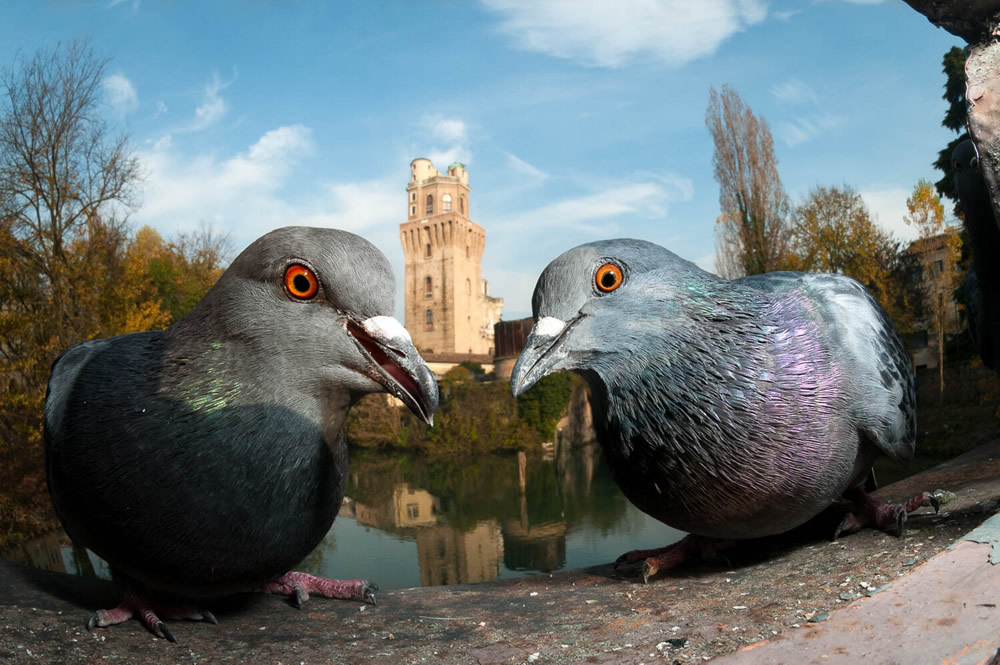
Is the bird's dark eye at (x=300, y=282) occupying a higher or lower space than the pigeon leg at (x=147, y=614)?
higher

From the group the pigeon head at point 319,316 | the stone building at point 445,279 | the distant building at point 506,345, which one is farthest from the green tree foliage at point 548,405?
the stone building at point 445,279

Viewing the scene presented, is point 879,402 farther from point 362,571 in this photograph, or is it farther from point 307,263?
point 362,571

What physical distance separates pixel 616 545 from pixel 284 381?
686 centimetres

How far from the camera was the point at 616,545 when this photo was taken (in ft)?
27.5

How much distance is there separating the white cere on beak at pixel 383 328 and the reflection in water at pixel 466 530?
3.88m

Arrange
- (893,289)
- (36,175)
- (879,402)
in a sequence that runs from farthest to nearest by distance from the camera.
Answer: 1. (893,289)
2. (36,175)
3. (879,402)

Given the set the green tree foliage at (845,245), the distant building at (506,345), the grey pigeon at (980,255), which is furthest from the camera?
the distant building at (506,345)

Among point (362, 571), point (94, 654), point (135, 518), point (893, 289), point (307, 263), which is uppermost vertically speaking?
point (893, 289)

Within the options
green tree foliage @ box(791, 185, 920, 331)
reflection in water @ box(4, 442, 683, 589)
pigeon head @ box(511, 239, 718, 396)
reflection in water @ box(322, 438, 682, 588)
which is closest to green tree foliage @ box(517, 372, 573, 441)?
reflection in water @ box(322, 438, 682, 588)

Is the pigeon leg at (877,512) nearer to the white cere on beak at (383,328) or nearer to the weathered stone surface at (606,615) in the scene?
the weathered stone surface at (606,615)

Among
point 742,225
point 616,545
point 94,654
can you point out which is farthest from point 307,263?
point 742,225

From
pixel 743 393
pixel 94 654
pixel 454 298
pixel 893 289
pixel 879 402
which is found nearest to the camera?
pixel 94 654

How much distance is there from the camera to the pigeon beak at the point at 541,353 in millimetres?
2578

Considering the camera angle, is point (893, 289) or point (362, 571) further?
point (893, 289)
